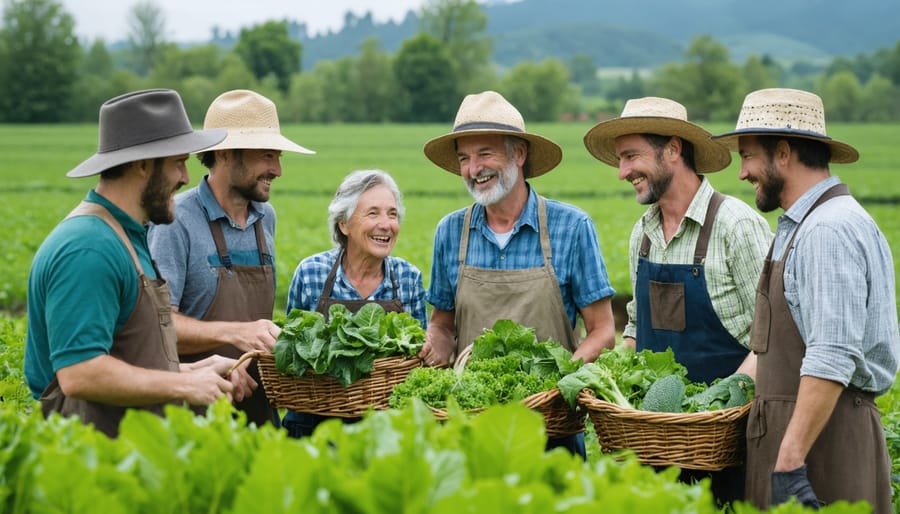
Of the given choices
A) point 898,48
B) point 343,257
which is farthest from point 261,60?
point 343,257

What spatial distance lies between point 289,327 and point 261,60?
119 meters

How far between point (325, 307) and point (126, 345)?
1610 millimetres

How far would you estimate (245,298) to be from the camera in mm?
5008

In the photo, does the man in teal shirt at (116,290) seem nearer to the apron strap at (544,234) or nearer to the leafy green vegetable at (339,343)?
the leafy green vegetable at (339,343)

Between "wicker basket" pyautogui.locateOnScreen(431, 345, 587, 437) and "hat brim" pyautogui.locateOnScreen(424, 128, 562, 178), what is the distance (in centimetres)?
138

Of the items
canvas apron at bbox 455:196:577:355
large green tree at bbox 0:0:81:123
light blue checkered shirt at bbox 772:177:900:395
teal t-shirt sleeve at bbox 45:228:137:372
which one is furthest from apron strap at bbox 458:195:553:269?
large green tree at bbox 0:0:81:123

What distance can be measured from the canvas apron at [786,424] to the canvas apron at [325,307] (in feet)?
6.65

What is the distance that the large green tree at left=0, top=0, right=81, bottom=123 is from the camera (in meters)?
84.9

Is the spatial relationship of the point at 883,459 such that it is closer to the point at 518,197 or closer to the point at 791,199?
the point at 791,199

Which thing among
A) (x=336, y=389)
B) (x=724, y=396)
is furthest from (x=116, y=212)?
(x=724, y=396)

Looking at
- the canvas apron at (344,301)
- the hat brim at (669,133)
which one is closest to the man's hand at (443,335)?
the canvas apron at (344,301)

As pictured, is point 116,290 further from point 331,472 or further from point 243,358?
point 331,472

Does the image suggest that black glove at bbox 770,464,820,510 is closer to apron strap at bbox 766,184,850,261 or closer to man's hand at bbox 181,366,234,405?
apron strap at bbox 766,184,850,261

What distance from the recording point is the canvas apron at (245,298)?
4.90 metres
